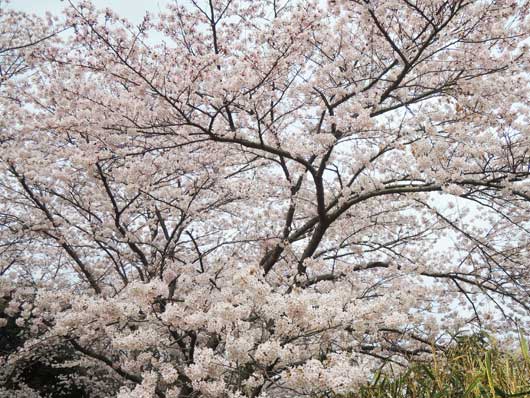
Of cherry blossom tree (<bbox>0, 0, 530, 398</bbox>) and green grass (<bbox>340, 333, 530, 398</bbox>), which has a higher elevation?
cherry blossom tree (<bbox>0, 0, 530, 398</bbox>)

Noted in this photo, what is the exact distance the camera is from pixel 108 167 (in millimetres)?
6129

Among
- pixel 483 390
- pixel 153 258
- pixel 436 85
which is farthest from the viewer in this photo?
pixel 153 258

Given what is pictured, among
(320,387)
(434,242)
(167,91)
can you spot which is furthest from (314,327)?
(434,242)

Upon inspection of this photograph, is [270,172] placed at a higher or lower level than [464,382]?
higher

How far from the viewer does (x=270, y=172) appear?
7.28m

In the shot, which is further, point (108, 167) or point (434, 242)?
point (434, 242)

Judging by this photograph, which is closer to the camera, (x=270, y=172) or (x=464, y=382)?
(x=464, y=382)

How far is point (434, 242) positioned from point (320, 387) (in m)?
5.19

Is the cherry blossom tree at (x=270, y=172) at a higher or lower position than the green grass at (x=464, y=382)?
higher

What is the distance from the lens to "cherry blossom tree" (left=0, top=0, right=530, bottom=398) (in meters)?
3.73

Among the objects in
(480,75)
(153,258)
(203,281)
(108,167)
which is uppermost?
(480,75)

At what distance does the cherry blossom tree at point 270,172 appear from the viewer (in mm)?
3734

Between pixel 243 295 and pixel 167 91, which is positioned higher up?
pixel 167 91

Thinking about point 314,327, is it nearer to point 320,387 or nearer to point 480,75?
point 320,387
